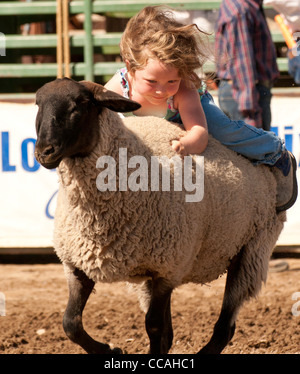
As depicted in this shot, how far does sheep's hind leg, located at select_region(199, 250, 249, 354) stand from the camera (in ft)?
12.2

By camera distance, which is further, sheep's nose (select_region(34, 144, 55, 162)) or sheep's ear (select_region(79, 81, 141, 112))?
sheep's ear (select_region(79, 81, 141, 112))

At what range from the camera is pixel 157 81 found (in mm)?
3338

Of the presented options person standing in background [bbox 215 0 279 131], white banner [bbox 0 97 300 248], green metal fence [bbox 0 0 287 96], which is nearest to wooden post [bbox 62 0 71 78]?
green metal fence [bbox 0 0 287 96]

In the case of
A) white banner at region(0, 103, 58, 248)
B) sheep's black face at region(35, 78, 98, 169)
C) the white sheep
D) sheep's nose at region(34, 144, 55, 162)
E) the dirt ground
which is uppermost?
sheep's black face at region(35, 78, 98, 169)

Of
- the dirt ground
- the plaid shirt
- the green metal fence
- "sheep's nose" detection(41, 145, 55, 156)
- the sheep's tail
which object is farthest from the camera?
the green metal fence

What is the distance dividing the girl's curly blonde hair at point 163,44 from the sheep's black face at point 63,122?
487 millimetres

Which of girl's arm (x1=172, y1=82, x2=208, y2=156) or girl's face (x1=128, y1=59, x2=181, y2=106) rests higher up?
girl's face (x1=128, y1=59, x2=181, y2=106)

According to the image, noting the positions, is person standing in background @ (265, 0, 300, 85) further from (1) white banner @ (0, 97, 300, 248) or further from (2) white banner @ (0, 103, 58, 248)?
(2) white banner @ (0, 103, 58, 248)

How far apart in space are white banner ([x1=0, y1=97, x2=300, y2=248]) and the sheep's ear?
3.41 meters

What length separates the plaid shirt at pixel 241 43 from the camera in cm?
560

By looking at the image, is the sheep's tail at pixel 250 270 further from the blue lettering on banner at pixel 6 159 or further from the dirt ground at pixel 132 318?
the blue lettering on banner at pixel 6 159

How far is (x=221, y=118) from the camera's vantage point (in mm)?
3764
